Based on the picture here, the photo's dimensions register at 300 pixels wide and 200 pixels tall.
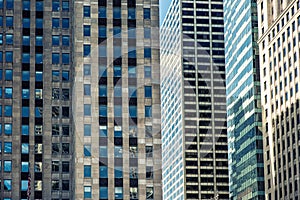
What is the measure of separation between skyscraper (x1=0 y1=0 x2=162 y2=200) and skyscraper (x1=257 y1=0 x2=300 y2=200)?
5371 cm

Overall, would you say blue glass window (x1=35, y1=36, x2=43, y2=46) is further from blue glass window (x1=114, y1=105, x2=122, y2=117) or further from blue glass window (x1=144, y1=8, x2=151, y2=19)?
blue glass window (x1=114, y1=105, x2=122, y2=117)

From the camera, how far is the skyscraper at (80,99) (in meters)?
117

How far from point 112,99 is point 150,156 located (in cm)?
1047

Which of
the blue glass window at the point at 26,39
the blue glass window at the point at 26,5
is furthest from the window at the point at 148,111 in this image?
the blue glass window at the point at 26,5

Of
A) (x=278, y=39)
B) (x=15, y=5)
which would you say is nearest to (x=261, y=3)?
(x=278, y=39)

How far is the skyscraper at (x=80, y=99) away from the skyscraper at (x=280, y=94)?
53710 mm

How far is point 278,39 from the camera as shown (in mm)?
180625

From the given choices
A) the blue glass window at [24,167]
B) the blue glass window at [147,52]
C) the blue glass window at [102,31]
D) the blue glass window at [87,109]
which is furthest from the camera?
the blue glass window at [24,167]

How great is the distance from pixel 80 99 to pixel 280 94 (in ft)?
235

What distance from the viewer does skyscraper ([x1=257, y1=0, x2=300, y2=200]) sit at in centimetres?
16800

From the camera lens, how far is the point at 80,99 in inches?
4717

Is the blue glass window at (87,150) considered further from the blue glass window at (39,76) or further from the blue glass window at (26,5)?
the blue glass window at (26,5)

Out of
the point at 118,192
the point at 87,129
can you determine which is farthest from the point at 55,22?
the point at 118,192

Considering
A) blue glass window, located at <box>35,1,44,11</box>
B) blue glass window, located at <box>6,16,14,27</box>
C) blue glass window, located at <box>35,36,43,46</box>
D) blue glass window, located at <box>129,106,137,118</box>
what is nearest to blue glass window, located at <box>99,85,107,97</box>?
blue glass window, located at <box>129,106,137,118</box>
